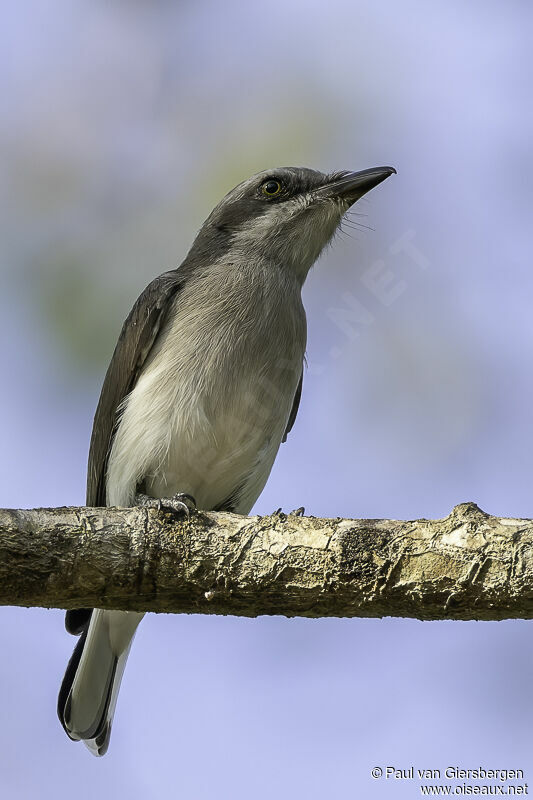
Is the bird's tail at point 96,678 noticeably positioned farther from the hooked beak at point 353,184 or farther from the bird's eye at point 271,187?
the hooked beak at point 353,184

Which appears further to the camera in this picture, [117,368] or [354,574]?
[117,368]

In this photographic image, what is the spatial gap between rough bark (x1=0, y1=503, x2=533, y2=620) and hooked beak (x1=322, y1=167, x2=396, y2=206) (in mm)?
3148

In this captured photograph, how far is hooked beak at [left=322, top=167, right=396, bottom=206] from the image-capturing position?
6.38m

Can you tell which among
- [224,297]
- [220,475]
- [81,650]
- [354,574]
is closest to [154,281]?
[224,297]

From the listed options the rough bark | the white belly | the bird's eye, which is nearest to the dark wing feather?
the white belly

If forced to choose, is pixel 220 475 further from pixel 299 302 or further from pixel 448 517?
pixel 448 517

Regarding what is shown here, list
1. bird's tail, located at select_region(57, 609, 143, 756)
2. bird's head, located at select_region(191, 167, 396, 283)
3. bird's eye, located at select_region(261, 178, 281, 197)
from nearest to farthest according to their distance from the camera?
bird's tail, located at select_region(57, 609, 143, 756) → bird's head, located at select_region(191, 167, 396, 283) → bird's eye, located at select_region(261, 178, 281, 197)

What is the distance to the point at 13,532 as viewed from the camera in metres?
3.87

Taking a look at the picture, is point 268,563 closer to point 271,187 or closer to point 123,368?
Answer: point 123,368

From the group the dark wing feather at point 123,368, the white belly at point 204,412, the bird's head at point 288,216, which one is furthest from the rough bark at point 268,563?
the bird's head at point 288,216

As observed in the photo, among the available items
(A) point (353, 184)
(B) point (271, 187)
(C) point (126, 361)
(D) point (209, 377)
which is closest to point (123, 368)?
(C) point (126, 361)

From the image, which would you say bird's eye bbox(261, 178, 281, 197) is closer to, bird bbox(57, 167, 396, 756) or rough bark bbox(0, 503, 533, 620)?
bird bbox(57, 167, 396, 756)

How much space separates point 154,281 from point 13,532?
2929 millimetres

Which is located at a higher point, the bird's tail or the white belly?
the white belly
